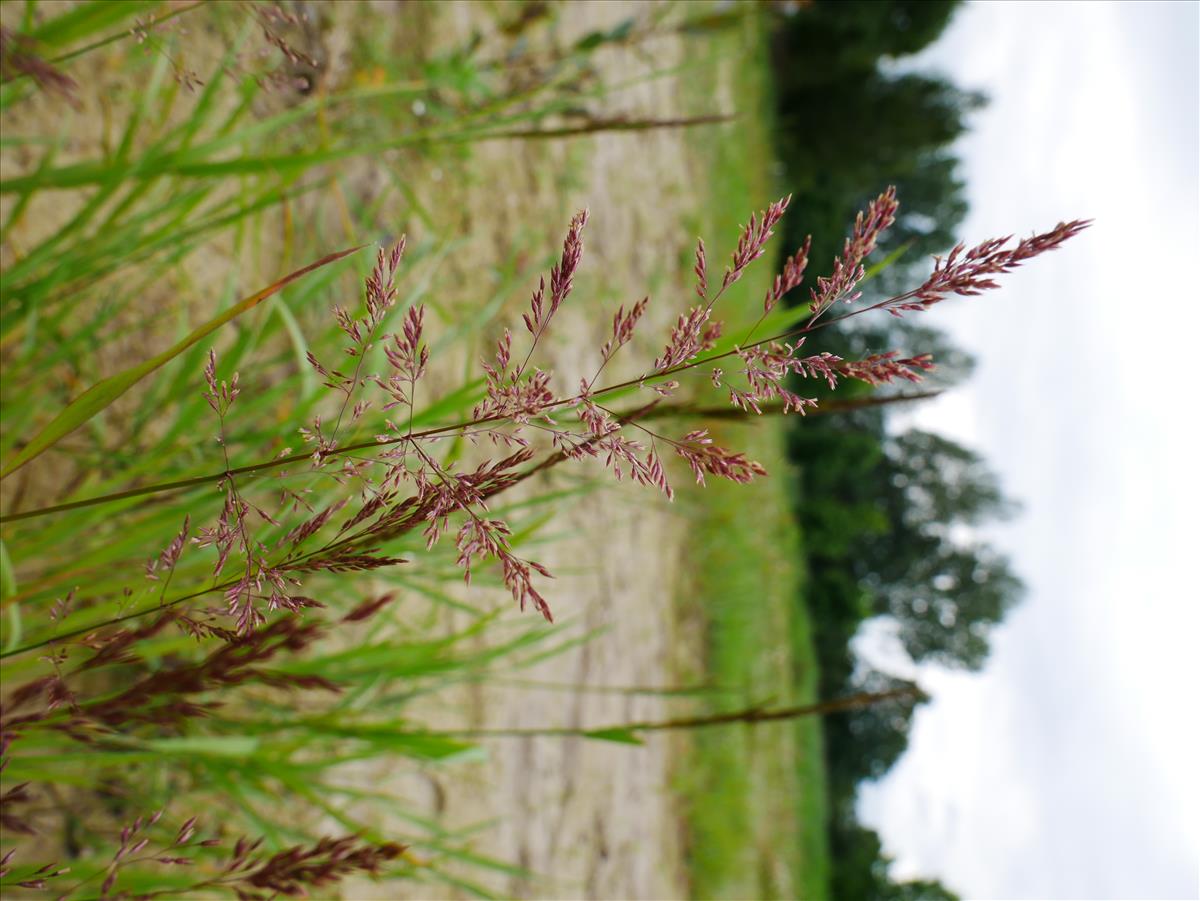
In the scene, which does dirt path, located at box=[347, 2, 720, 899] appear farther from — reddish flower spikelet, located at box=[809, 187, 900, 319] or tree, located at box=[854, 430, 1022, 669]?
tree, located at box=[854, 430, 1022, 669]

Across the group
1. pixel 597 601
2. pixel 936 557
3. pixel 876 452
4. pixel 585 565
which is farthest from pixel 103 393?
pixel 936 557

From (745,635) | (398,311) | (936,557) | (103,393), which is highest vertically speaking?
(936,557)

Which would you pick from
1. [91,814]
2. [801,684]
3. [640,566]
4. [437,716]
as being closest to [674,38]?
[640,566]

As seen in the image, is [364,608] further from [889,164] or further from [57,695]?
[889,164]

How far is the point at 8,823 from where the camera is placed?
1.22ft

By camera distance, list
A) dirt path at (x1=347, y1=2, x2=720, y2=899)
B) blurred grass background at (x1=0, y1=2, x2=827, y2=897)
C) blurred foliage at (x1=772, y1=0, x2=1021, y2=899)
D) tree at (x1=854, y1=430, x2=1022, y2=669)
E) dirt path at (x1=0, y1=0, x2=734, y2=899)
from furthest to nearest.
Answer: tree at (x1=854, y1=430, x2=1022, y2=669)
blurred foliage at (x1=772, y1=0, x2=1021, y2=899)
dirt path at (x1=347, y1=2, x2=720, y2=899)
dirt path at (x1=0, y1=0, x2=734, y2=899)
blurred grass background at (x1=0, y1=2, x2=827, y2=897)

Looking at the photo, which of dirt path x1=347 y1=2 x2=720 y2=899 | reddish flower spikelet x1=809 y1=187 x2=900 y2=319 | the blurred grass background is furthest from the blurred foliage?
reddish flower spikelet x1=809 y1=187 x2=900 y2=319

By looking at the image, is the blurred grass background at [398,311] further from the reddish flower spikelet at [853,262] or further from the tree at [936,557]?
the tree at [936,557]

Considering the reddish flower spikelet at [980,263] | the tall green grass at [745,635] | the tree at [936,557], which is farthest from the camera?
the tree at [936,557]

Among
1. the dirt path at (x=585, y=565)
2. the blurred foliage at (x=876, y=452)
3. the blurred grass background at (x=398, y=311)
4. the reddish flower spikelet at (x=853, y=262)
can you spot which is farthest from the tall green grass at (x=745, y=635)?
the reddish flower spikelet at (x=853, y=262)

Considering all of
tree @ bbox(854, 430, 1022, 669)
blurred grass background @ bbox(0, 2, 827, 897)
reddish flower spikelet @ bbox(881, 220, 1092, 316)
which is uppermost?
tree @ bbox(854, 430, 1022, 669)

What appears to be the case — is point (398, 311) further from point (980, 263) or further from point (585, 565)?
point (585, 565)

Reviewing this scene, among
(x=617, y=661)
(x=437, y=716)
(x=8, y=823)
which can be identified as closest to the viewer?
(x=8, y=823)

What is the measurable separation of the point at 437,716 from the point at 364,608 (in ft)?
4.22
